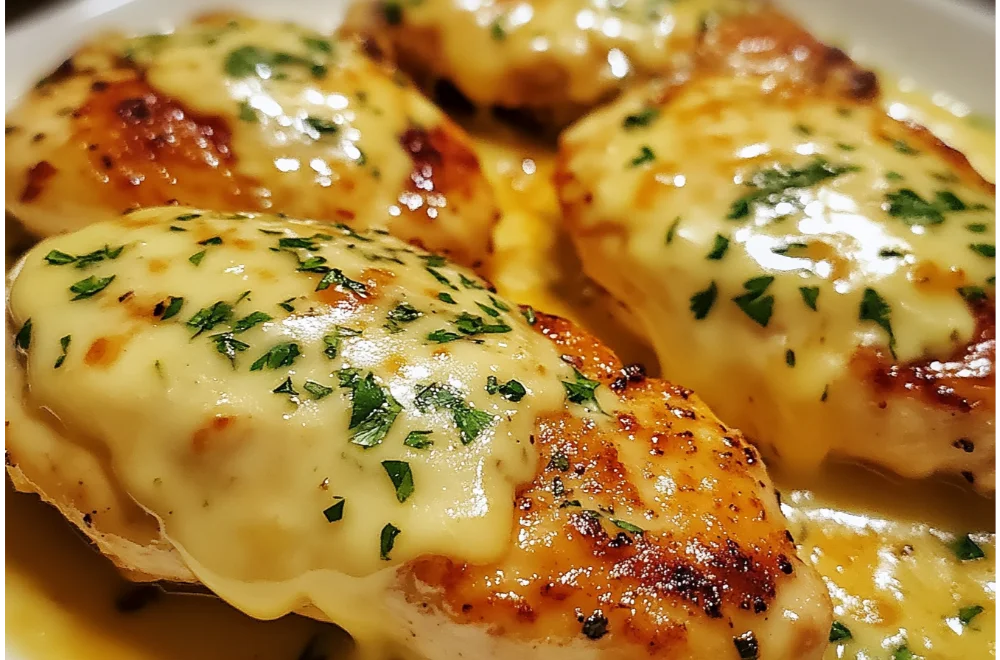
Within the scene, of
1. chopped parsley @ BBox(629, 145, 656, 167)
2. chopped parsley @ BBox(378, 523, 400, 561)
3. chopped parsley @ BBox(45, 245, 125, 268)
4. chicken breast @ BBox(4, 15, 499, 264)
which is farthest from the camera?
chopped parsley @ BBox(629, 145, 656, 167)

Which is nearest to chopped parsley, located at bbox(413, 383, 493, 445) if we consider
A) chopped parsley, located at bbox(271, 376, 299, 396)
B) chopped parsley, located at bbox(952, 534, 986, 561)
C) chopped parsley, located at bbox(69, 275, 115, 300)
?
chopped parsley, located at bbox(271, 376, 299, 396)

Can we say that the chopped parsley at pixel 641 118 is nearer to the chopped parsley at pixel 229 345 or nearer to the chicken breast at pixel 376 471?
the chicken breast at pixel 376 471

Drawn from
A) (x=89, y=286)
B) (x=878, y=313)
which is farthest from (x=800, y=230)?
(x=89, y=286)

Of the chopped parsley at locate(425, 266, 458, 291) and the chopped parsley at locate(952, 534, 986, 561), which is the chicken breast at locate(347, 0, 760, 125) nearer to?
→ the chopped parsley at locate(425, 266, 458, 291)

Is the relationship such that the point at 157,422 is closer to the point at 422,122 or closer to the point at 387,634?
the point at 387,634

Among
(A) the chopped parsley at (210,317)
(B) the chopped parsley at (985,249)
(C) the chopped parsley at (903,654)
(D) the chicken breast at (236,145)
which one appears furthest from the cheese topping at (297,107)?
(C) the chopped parsley at (903,654)
